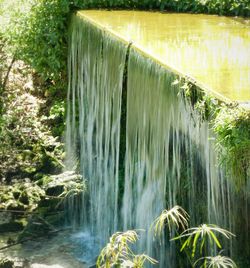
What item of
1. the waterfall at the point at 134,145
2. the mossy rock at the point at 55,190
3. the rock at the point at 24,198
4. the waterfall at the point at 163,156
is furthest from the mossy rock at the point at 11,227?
the waterfall at the point at 163,156

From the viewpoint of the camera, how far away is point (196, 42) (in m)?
8.95

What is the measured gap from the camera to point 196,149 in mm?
6992

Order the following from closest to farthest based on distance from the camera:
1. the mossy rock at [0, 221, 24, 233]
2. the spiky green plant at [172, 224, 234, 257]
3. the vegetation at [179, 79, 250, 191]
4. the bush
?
the spiky green plant at [172, 224, 234, 257] < the vegetation at [179, 79, 250, 191] < the mossy rock at [0, 221, 24, 233] < the bush

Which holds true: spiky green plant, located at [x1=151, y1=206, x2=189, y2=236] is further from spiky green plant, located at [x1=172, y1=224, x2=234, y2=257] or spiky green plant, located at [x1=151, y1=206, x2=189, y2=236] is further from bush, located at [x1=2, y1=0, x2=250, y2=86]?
bush, located at [x1=2, y1=0, x2=250, y2=86]

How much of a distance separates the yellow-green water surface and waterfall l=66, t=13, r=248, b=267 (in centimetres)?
22

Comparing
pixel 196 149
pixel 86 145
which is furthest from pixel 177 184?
pixel 86 145

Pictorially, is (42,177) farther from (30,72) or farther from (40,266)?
(30,72)

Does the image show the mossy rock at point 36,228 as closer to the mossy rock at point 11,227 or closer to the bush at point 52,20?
the mossy rock at point 11,227

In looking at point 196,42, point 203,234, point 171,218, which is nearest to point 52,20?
point 196,42

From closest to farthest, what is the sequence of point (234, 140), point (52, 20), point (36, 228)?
point (234, 140) < point (36, 228) < point (52, 20)

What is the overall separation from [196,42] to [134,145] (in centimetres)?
161

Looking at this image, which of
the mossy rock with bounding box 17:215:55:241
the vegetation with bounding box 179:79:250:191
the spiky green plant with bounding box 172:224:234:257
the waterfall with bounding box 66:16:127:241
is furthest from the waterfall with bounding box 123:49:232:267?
the mossy rock with bounding box 17:215:55:241

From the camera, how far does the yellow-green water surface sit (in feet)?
23.1

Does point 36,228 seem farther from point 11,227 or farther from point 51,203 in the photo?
point 51,203
